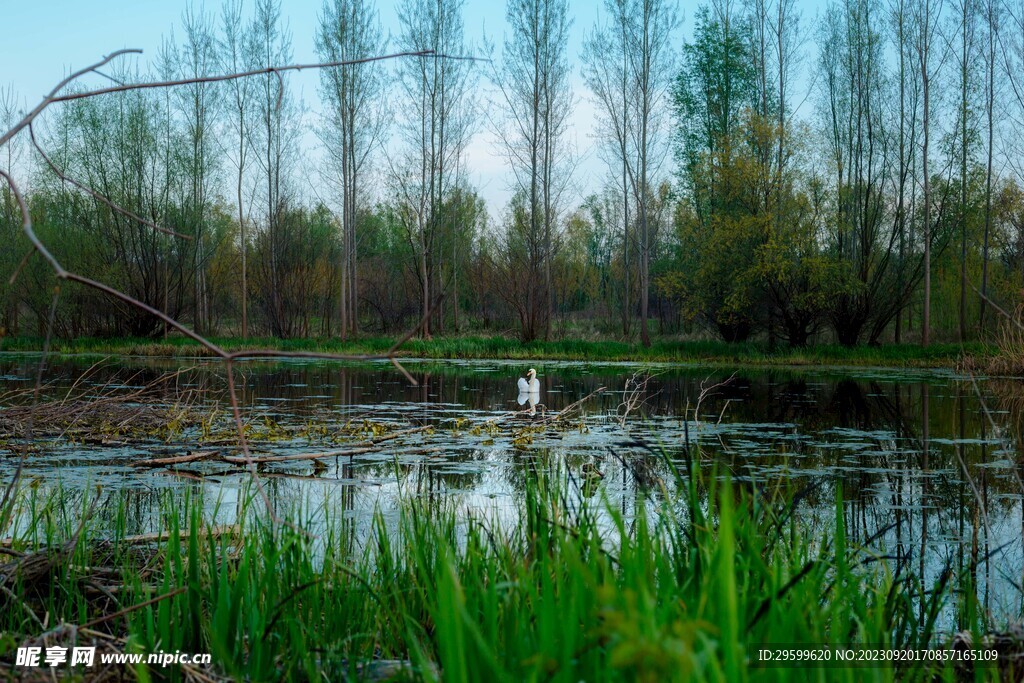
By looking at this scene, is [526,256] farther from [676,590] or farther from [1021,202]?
[676,590]

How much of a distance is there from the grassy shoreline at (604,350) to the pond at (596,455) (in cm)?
843

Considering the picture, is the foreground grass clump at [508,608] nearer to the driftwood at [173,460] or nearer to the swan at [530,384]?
the driftwood at [173,460]

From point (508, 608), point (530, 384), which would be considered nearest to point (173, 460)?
point (508, 608)

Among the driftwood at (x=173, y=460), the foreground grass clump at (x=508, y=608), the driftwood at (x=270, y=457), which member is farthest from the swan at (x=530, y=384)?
the foreground grass clump at (x=508, y=608)

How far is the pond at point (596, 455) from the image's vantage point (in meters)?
4.18

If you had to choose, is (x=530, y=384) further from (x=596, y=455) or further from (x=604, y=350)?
(x=604, y=350)

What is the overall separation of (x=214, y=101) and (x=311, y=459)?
24170 mm

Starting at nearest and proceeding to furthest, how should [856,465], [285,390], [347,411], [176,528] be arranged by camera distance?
[176,528] → [856,465] → [347,411] → [285,390]

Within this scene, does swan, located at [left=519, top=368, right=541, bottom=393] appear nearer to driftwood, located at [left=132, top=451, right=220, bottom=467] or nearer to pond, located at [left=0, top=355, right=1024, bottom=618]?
pond, located at [left=0, top=355, right=1024, bottom=618]

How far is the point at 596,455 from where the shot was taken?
259 inches

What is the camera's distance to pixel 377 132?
91.3 ft

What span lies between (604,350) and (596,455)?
16.5 meters


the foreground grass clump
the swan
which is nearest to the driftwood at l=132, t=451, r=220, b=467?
the foreground grass clump

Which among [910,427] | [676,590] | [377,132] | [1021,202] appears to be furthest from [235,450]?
[1021,202]
